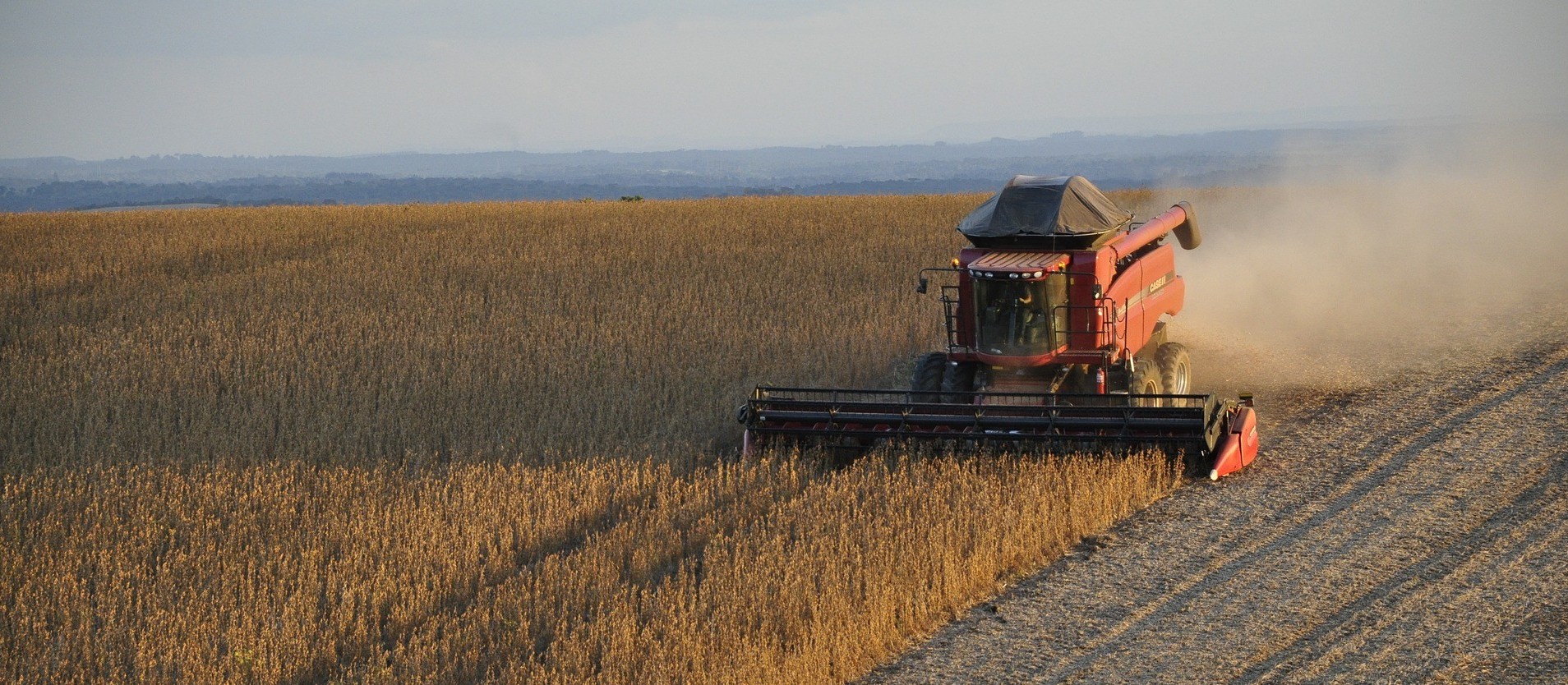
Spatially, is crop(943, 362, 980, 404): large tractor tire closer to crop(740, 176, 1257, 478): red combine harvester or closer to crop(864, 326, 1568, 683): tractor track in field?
crop(740, 176, 1257, 478): red combine harvester

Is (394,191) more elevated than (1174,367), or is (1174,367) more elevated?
(394,191)

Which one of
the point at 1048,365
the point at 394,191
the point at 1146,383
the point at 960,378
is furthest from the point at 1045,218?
the point at 394,191

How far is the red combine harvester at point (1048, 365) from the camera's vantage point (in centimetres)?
913

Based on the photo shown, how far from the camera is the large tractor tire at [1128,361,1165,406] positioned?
1005 cm

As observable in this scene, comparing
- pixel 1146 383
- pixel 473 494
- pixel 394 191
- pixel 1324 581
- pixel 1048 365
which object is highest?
pixel 394 191

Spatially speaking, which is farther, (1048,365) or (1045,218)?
(1048,365)

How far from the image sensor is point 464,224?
25.3 m

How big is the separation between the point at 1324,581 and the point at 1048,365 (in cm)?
357

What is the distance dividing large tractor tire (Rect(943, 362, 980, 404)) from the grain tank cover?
1002mm

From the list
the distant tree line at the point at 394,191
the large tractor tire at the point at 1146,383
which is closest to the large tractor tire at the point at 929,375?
the large tractor tire at the point at 1146,383

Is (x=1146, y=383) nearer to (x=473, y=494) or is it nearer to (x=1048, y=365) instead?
(x=1048, y=365)

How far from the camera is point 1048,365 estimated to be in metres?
10.4

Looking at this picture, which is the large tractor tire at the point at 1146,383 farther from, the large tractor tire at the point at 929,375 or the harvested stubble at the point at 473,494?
the large tractor tire at the point at 929,375

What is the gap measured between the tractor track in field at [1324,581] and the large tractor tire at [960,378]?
2.02 metres
